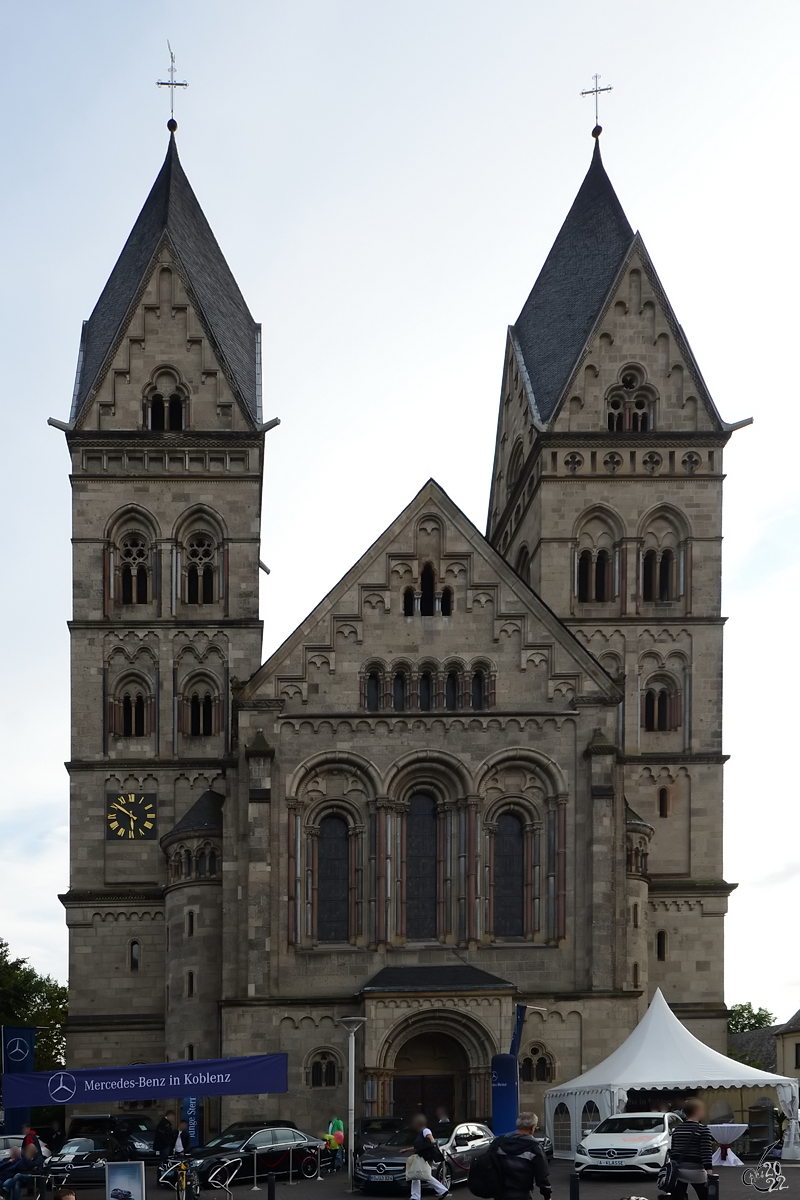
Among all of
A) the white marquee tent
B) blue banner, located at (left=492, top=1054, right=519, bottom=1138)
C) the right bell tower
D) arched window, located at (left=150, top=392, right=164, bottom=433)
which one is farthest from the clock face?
the white marquee tent

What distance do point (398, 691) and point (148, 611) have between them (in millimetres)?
10322

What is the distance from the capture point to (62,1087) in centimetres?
3312

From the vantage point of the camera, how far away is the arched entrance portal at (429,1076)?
164ft

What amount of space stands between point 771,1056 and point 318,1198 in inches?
3258

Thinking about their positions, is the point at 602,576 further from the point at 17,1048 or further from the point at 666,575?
the point at 17,1048

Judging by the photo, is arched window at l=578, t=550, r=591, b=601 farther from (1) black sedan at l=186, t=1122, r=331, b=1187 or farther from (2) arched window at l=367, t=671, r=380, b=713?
(1) black sedan at l=186, t=1122, r=331, b=1187

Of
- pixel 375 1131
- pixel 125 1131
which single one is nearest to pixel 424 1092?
pixel 125 1131

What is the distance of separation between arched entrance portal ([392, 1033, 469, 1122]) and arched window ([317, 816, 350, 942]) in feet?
12.1

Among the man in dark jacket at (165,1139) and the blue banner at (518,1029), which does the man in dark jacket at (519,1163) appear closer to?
the man in dark jacket at (165,1139)

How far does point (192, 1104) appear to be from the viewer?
48.7m

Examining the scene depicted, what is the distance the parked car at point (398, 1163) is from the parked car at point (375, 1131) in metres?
0.45

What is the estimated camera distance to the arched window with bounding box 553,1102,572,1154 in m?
46.4

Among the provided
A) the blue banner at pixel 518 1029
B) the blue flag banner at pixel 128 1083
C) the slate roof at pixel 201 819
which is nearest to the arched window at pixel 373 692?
the slate roof at pixel 201 819

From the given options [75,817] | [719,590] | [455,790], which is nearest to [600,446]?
[719,590]
